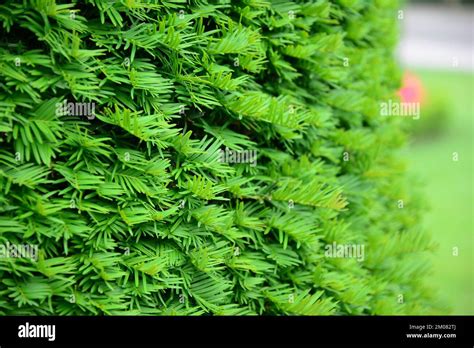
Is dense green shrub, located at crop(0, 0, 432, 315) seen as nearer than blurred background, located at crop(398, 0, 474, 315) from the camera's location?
Yes

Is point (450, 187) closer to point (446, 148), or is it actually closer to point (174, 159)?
point (446, 148)

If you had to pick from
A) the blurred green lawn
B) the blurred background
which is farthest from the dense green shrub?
the blurred green lawn

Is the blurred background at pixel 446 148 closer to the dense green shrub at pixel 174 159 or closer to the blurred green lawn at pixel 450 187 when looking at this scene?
the blurred green lawn at pixel 450 187

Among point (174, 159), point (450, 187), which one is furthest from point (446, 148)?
point (174, 159)

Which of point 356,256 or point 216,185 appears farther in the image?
point 356,256

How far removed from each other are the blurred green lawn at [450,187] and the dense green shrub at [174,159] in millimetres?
2747

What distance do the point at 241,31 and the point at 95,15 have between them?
1.60 ft

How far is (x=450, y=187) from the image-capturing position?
9523 millimetres

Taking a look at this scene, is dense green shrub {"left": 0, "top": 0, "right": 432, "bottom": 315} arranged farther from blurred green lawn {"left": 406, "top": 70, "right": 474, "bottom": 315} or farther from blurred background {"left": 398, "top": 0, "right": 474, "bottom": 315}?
blurred green lawn {"left": 406, "top": 70, "right": 474, "bottom": 315}

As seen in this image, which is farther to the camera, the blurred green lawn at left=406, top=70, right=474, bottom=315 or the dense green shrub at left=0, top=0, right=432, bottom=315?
the blurred green lawn at left=406, top=70, right=474, bottom=315

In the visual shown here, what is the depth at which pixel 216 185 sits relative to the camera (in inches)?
91.9

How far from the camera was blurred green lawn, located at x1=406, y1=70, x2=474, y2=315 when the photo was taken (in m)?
6.75
